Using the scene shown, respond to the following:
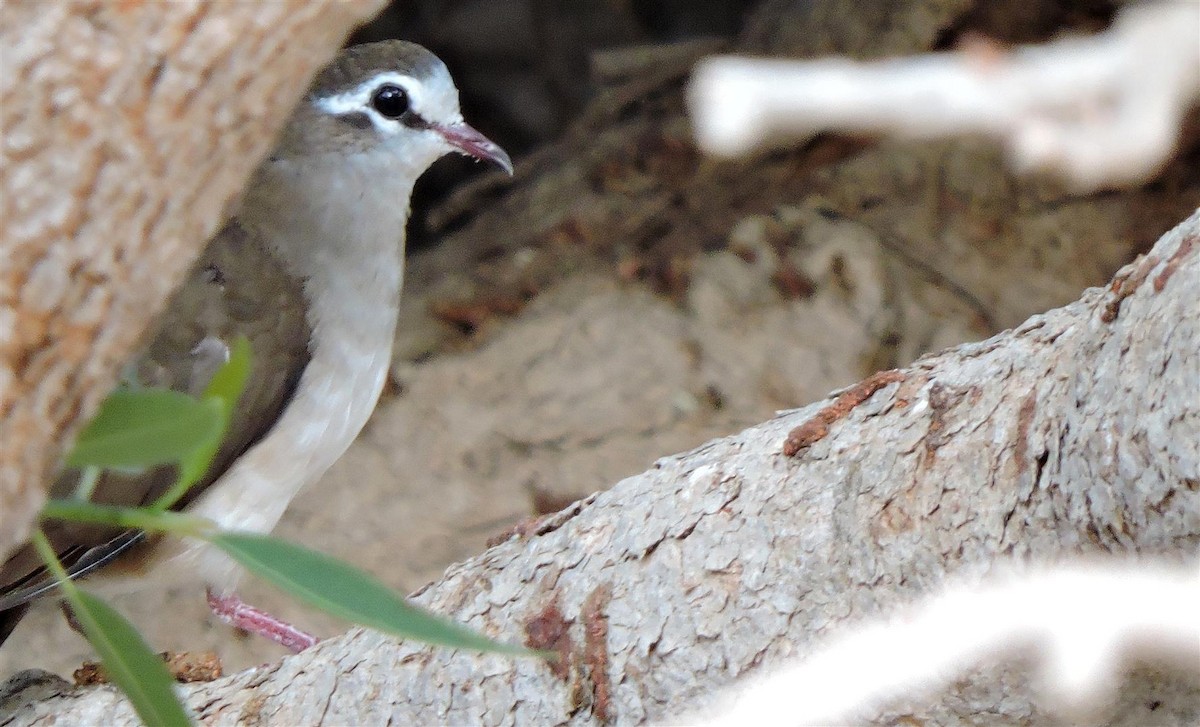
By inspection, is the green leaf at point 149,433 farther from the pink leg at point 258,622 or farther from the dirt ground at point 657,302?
the dirt ground at point 657,302

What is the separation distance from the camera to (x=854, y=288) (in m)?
4.43

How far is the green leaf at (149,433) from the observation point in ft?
4.75

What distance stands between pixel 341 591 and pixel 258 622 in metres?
2.02

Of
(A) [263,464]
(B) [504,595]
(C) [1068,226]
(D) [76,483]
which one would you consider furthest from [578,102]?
(B) [504,595]

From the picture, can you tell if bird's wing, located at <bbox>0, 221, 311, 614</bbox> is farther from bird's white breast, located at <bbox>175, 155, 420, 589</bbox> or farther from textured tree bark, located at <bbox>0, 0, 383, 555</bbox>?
textured tree bark, located at <bbox>0, 0, 383, 555</bbox>

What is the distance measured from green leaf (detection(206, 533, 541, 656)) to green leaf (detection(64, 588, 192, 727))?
19cm

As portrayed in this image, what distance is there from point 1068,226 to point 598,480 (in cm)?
173

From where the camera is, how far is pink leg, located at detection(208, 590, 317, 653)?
3270 mm

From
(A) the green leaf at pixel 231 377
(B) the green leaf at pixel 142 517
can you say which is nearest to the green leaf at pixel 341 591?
(B) the green leaf at pixel 142 517

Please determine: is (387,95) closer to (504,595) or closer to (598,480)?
(598,480)

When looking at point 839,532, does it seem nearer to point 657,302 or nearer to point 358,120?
point 358,120

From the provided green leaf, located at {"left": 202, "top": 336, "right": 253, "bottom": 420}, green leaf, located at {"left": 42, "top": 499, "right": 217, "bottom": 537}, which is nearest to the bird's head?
green leaf, located at {"left": 202, "top": 336, "right": 253, "bottom": 420}

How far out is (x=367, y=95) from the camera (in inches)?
133

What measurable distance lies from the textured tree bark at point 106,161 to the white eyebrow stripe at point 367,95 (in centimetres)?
204
